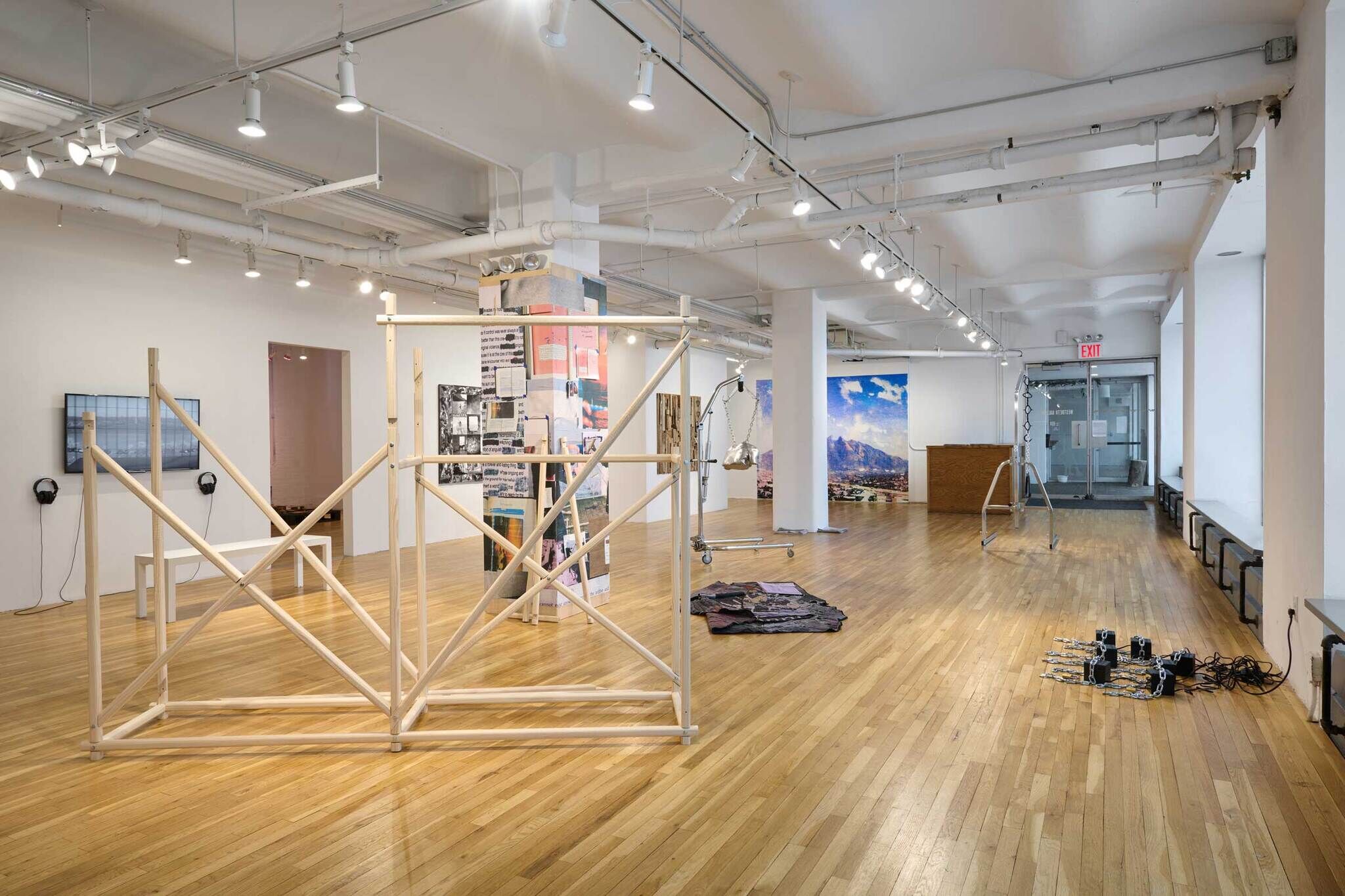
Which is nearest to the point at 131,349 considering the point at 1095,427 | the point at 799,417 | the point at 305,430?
the point at 305,430

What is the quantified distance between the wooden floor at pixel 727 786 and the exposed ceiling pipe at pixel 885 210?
304 cm

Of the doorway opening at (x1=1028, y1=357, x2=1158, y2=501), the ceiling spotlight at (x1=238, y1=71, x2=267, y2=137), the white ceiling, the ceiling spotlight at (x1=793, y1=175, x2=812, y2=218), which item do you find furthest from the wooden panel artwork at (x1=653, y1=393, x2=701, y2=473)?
the ceiling spotlight at (x1=238, y1=71, x2=267, y2=137)

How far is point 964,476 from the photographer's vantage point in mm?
14289

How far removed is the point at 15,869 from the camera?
8.56 ft

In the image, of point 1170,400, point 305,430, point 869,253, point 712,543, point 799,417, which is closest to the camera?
point 869,253

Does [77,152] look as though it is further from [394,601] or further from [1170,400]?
[1170,400]

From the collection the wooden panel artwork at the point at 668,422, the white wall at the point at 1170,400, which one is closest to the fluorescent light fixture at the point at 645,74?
the wooden panel artwork at the point at 668,422

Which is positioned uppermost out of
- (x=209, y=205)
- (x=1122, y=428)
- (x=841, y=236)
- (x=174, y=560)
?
(x=209, y=205)

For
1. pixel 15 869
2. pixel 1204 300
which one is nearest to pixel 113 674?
pixel 15 869

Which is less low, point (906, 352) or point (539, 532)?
point (906, 352)

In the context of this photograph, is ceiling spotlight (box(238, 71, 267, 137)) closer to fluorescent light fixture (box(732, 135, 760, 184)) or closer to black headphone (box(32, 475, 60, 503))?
fluorescent light fixture (box(732, 135, 760, 184))

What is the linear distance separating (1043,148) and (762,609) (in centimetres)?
368

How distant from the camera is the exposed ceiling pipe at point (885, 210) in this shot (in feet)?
17.2

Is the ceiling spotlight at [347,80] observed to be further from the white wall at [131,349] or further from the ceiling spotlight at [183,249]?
the white wall at [131,349]
